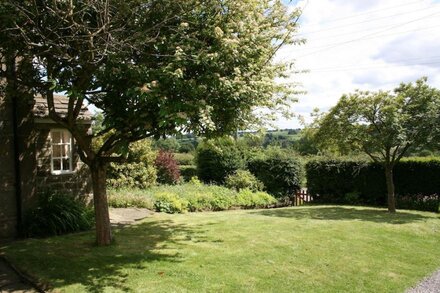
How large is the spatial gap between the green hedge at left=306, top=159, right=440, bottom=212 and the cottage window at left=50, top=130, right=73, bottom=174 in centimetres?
1183

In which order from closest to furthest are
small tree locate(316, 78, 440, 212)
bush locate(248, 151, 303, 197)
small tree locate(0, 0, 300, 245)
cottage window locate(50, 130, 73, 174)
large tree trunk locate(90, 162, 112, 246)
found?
small tree locate(0, 0, 300, 245) < large tree trunk locate(90, 162, 112, 246) < cottage window locate(50, 130, 73, 174) < small tree locate(316, 78, 440, 212) < bush locate(248, 151, 303, 197)

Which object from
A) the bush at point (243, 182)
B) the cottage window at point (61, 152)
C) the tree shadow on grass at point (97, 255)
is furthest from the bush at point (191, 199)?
the tree shadow on grass at point (97, 255)

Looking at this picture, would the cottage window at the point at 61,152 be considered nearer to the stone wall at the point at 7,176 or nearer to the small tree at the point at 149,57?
the stone wall at the point at 7,176

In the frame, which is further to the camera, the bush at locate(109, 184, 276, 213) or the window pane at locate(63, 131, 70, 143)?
the bush at locate(109, 184, 276, 213)

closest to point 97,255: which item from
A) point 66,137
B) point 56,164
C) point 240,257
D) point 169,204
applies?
point 240,257

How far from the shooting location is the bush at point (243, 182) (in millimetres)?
19281

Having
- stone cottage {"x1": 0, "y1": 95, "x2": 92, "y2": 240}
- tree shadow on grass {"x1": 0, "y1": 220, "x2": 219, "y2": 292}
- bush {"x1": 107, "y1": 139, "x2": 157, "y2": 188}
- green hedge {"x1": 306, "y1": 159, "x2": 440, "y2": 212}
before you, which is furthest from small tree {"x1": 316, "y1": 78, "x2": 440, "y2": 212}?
stone cottage {"x1": 0, "y1": 95, "x2": 92, "y2": 240}

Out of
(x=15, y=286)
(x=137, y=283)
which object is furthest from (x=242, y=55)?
(x=15, y=286)

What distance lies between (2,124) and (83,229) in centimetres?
343

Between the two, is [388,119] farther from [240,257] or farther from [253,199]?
[240,257]

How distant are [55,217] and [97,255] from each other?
2.80m

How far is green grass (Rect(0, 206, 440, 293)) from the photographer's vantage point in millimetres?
6418

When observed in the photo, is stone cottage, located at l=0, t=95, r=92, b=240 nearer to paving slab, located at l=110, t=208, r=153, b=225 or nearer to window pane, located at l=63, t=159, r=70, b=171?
window pane, located at l=63, t=159, r=70, b=171

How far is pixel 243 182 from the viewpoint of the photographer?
19281mm
